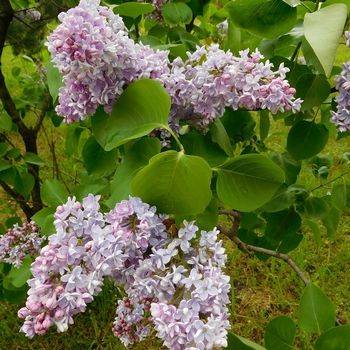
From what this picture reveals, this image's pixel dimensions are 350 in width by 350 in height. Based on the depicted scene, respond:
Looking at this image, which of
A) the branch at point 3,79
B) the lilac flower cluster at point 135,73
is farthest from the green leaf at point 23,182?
the lilac flower cluster at point 135,73

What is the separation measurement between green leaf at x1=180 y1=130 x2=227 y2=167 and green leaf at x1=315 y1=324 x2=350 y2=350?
27cm

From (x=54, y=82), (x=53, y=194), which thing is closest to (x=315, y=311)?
(x=54, y=82)

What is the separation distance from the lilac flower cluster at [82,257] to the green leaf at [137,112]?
94mm

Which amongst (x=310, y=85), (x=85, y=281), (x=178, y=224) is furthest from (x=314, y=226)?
(x=85, y=281)

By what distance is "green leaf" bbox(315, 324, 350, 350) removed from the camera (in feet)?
2.28

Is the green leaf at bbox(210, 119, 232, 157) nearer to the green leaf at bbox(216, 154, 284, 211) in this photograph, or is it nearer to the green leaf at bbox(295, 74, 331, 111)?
the green leaf at bbox(216, 154, 284, 211)

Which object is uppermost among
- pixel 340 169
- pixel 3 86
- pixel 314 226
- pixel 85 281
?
pixel 85 281

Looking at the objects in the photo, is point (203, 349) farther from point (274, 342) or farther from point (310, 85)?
point (310, 85)

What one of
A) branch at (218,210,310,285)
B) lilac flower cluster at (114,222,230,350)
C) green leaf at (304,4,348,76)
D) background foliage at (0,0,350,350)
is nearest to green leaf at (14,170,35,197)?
background foliage at (0,0,350,350)

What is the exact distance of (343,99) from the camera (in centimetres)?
88

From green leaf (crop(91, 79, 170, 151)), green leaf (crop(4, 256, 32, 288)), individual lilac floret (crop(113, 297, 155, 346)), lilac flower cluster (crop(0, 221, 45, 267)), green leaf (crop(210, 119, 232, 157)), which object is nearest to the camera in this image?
green leaf (crop(91, 79, 170, 151))

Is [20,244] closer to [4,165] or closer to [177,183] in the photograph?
[4,165]

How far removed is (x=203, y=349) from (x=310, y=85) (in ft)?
1.87

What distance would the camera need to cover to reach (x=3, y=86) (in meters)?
1.72
